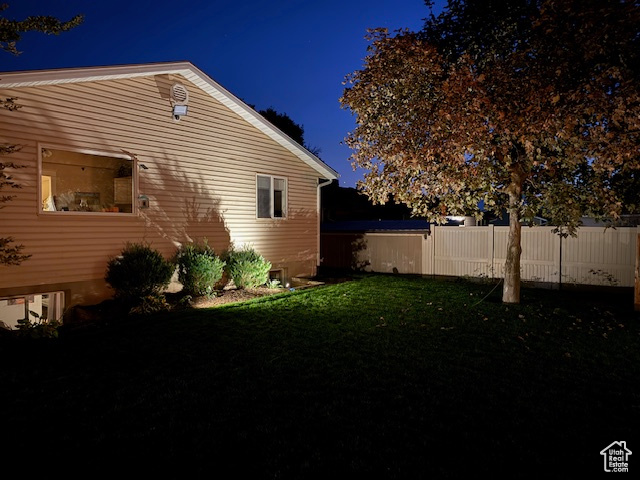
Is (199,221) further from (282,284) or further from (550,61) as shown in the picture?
(550,61)

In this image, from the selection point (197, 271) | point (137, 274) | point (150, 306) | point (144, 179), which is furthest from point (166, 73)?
point (150, 306)

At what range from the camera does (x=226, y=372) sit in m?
5.38

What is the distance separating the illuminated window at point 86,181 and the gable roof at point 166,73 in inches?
93.1

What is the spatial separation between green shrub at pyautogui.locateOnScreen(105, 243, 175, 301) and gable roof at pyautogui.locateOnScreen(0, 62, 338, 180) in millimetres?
3546

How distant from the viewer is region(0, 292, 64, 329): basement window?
9.05 m

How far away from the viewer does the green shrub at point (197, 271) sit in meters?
10.2

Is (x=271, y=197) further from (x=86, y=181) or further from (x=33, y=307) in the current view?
(x=33, y=307)

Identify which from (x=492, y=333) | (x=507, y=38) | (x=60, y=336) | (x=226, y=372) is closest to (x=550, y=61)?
(x=507, y=38)

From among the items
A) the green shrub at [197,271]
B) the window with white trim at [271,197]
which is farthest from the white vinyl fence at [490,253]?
the green shrub at [197,271]

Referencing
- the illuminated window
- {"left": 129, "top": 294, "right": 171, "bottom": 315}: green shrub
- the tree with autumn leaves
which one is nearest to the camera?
the tree with autumn leaves

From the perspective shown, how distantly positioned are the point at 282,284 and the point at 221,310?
4219 mm

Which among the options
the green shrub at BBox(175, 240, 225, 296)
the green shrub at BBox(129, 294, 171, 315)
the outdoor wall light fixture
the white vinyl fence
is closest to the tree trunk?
the white vinyl fence

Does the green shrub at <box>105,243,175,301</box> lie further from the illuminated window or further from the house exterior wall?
the illuminated window

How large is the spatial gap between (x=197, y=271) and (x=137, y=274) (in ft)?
4.75
